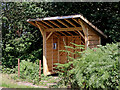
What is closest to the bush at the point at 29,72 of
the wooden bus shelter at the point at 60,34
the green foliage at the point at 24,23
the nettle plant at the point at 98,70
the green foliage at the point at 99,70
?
the wooden bus shelter at the point at 60,34

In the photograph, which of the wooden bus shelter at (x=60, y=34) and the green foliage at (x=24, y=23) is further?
the green foliage at (x=24, y=23)

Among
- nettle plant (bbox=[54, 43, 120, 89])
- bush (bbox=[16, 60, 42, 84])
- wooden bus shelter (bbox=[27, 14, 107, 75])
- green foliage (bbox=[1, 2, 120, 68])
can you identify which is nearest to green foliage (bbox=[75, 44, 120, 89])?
nettle plant (bbox=[54, 43, 120, 89])

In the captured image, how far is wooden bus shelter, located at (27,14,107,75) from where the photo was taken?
26.8 feet

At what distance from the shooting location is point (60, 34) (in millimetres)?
11422

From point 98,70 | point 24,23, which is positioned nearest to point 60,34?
point 24,23

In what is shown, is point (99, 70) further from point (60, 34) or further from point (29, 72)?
point (60, 34)

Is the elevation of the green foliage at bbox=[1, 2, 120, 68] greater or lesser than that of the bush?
greater

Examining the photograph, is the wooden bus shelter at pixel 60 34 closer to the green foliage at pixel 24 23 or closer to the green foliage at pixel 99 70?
the green foliage at pixel 24 23

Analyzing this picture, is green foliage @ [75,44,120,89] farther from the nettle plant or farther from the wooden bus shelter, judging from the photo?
the wooden bus shelter

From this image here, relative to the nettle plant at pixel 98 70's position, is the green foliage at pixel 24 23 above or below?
above

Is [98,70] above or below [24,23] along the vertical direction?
below

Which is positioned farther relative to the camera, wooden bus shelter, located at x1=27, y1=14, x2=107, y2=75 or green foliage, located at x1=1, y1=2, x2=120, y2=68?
green foliage, located at x1=1, y1=2, x2=120, y2=68

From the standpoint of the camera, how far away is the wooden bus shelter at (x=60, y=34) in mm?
8172

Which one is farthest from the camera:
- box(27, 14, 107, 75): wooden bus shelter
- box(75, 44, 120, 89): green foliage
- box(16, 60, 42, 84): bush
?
box(16, 60, 42, 84): bush
